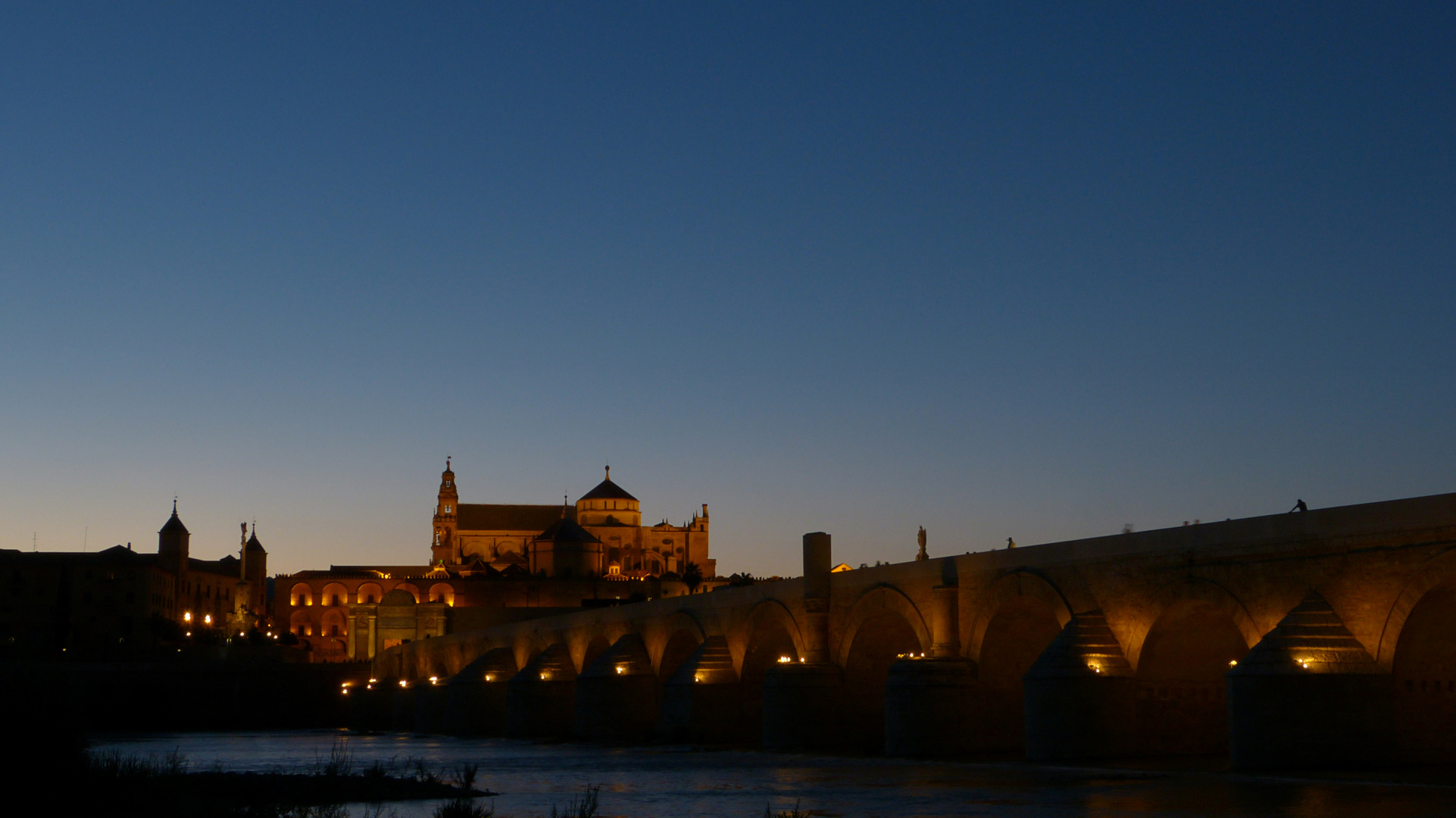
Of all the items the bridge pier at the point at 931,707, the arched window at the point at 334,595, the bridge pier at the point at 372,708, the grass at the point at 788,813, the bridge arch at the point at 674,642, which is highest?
the arched window at the point at 334,595

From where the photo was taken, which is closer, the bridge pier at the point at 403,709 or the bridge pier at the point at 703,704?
the bridge pier at the point at 703,704

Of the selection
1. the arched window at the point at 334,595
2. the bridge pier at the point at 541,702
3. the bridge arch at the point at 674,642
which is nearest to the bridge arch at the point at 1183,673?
the bridge arch at the point at 674,642

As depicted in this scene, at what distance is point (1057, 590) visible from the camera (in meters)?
27.5

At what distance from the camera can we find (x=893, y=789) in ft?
71.4

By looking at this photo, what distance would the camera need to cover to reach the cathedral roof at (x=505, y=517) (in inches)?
5197

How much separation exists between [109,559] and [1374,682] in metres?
97.7

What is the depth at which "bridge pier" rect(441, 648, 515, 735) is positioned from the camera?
54.7m

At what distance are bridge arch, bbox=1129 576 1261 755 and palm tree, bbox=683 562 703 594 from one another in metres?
83.2

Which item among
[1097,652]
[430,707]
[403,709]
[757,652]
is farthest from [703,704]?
[403,709]

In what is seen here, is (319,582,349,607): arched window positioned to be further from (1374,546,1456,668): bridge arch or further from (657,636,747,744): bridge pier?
(1374,546,1456,668): bridge arch

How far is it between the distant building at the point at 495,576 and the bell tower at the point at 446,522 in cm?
10

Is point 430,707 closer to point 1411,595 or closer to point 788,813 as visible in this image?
point 788,813

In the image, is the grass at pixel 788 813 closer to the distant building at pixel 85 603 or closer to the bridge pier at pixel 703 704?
the bridge pier at pixel 703 704

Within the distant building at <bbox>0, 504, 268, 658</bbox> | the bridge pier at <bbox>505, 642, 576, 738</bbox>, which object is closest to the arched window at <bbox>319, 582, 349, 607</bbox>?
the distant building at <bbox>0, 504, 268, 658</bbox>
